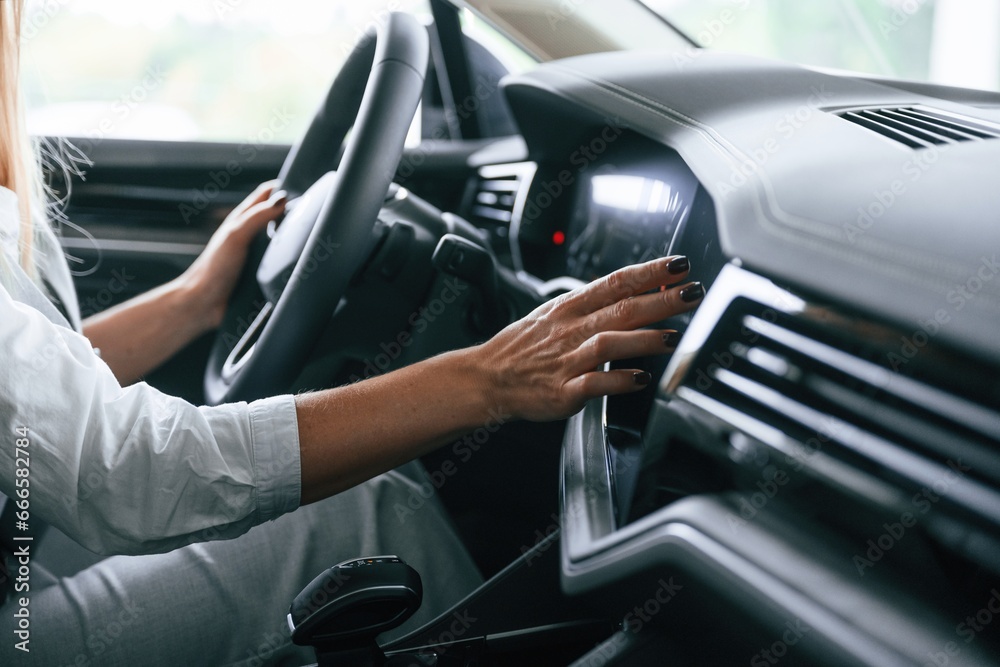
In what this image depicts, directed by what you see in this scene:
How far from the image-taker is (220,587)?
0.83 metres

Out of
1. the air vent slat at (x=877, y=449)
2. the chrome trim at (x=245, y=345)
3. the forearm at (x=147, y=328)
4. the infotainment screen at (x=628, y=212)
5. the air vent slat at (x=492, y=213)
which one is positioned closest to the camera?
the air vent slat at (x=877, y=449)

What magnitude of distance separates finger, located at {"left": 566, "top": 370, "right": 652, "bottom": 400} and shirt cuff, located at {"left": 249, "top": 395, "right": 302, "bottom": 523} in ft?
0.72

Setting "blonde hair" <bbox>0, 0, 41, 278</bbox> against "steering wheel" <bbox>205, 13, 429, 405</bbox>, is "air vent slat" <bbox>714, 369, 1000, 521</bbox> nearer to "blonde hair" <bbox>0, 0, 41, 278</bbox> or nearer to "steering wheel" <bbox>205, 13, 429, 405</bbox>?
"steering wheel" <bbox>205, 13, 429, 405</bbox>

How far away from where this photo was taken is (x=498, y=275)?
1.08 meters

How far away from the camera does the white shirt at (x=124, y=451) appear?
0.62 meters

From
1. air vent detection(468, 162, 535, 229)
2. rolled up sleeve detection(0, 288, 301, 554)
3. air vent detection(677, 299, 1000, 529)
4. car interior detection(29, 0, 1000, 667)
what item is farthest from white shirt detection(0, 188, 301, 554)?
air vent detection(468, 162, 535, 229)

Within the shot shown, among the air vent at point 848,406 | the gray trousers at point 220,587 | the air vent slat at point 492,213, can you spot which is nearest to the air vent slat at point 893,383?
the air vent at point 848,406

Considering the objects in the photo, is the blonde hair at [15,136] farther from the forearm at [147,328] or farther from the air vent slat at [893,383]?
the air vent slat at [893,383]

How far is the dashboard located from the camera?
0.51 metres

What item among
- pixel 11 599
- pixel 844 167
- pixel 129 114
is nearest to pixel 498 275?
pixel 844 167

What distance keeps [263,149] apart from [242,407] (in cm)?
132

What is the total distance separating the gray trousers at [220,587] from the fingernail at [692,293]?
1.37ft

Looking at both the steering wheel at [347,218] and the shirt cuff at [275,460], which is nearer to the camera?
the shirt cuff at [275,460]

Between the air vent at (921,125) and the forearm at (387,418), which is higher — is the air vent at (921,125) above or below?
above
